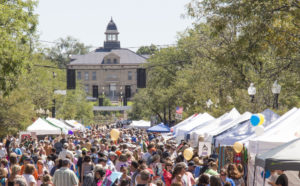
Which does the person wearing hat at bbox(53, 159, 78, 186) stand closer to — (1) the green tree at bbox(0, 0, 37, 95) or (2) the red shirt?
(2) the red shirt

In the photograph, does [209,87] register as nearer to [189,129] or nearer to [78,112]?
[189,129]

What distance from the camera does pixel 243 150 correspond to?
57.9ft

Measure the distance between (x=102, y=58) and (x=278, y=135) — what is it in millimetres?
130429

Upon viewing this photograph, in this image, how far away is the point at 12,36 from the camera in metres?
22.2

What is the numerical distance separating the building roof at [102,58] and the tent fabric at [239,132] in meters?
119

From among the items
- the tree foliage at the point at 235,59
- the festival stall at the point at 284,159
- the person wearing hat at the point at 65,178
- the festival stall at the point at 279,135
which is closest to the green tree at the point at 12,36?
the tree foliage at the point at 235,59

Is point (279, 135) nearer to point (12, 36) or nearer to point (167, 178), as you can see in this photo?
point (167, 178)

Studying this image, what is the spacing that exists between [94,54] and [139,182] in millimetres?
132258

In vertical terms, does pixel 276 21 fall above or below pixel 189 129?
above

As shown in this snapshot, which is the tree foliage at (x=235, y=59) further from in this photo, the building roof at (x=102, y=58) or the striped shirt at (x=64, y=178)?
the building roof at (x=102, y=58)

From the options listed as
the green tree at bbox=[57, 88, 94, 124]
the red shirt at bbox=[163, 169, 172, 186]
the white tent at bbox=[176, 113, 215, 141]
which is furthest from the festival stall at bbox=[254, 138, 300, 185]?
the green tree at bbox=[57, 88, 94, 124]

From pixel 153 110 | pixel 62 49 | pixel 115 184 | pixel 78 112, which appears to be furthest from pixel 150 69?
pixel 62 49

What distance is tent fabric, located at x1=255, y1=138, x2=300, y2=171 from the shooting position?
922 centimetres

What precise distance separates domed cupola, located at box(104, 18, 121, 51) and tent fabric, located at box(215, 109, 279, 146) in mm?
138604
